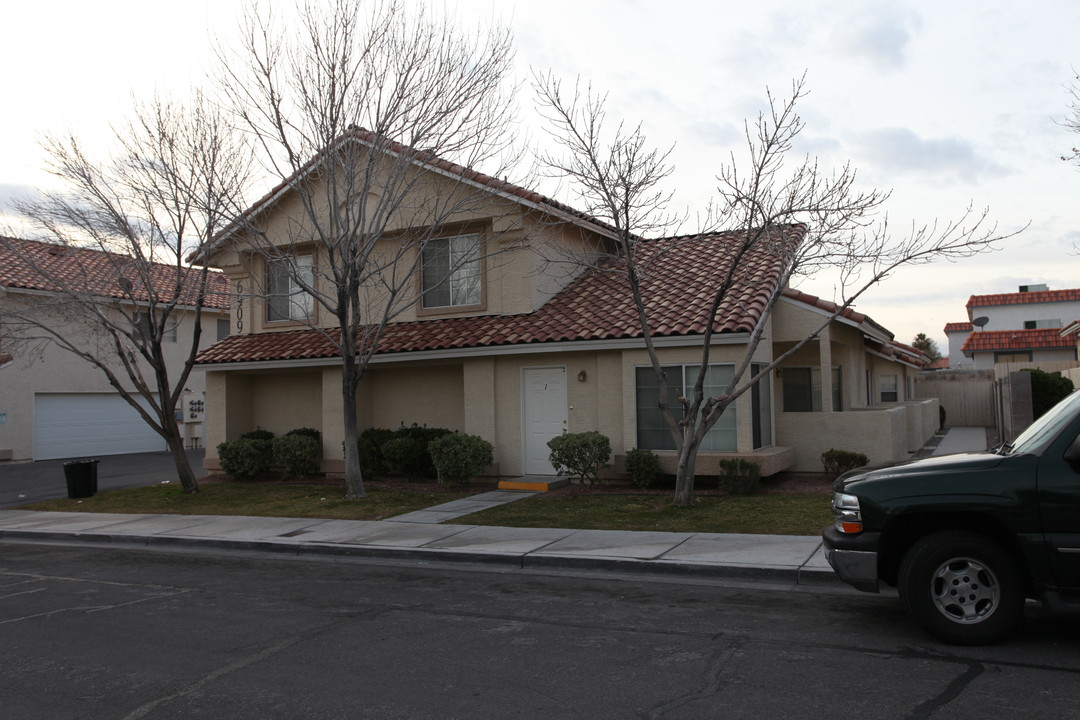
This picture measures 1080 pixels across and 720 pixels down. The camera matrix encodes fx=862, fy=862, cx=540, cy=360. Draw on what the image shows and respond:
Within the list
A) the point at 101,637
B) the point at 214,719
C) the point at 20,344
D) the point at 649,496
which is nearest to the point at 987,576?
the point at 214,719

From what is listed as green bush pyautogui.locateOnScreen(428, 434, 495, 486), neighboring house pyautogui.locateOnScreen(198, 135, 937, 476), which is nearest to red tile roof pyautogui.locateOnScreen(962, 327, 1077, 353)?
neighboring house pyautogui.locateOnScreen(198, 135, 937, 476)

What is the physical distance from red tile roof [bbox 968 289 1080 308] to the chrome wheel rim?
50975 mm

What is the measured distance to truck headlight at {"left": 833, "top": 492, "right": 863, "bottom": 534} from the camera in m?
6.39

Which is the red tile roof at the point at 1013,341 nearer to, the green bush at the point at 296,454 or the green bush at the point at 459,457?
the green bush at the point at 459,457

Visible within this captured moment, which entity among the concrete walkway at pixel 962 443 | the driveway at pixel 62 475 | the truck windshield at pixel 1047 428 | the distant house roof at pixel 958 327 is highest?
the distant house roof at pixel 958 327

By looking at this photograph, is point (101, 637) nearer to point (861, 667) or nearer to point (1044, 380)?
point (861, 667)

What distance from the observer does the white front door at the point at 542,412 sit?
16516 millimetres

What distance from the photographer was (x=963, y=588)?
6.01 meters

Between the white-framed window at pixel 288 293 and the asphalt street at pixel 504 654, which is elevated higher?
the white-framed window at pixel 288 293

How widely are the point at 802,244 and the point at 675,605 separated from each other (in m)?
6.38

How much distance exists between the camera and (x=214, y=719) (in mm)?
5051

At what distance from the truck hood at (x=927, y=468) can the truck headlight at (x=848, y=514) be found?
0.12m

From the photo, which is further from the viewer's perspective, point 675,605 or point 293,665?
point 675,605

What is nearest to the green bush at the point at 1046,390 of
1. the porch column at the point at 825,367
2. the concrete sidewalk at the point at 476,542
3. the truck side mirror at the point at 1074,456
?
the porch column at the point at 825,367
